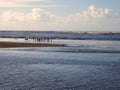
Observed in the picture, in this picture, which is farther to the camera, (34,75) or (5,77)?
(34,75)

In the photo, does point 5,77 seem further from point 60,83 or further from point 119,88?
point 119,88

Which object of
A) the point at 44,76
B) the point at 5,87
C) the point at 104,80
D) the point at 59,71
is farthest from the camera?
the point at 59,71

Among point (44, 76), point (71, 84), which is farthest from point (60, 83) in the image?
point (44, 76)

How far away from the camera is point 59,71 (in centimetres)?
2505

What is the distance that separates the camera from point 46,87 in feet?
61.1

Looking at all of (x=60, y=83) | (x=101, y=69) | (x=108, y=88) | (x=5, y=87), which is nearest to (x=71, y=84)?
(x=60, y=83)

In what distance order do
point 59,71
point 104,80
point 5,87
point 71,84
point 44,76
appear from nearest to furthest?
point 5,87 < point 71,84 < point 104,80 < point 44,76 < point 59,71

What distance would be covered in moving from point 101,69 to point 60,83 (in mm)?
7529

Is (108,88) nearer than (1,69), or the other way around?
(108,88)

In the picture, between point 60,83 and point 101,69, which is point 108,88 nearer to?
point 60,83

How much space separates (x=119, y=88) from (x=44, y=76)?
6178mm

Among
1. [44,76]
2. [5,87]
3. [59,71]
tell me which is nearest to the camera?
[5,87]

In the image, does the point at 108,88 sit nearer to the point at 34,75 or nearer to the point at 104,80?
the point at 104,80

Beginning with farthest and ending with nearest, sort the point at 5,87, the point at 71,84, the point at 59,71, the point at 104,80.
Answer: the point at 59,71 → the point at 104,80 → the point at 71,84 → the point at 5,87
